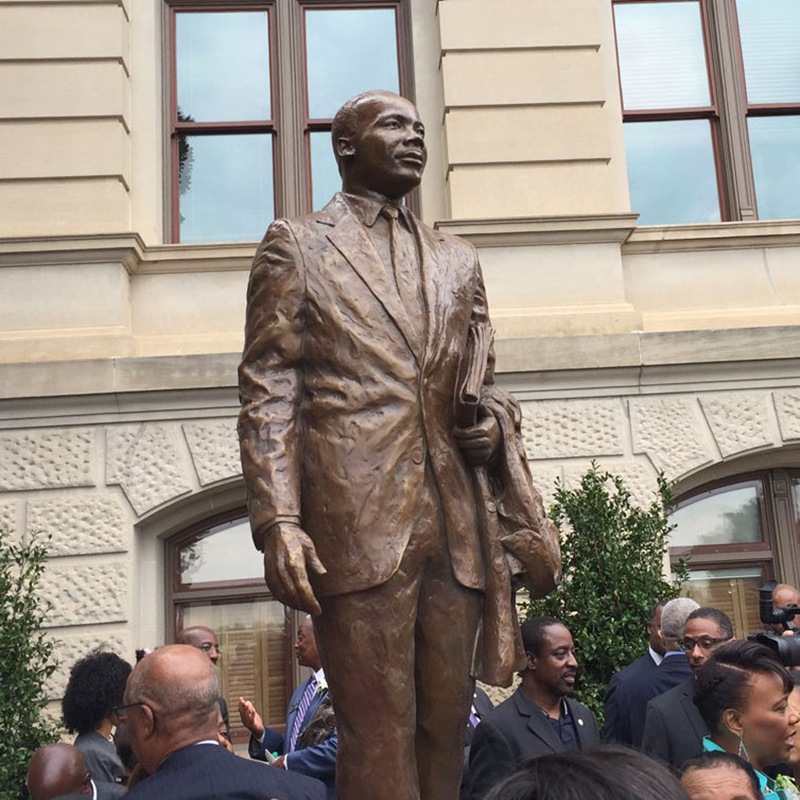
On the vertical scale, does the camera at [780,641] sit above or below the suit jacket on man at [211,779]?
above

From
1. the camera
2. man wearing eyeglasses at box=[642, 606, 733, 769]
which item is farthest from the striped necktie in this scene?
the camera

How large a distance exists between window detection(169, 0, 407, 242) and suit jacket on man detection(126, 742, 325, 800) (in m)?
7.72

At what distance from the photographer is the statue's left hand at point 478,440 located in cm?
407

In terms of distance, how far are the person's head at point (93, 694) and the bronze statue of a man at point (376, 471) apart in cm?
276

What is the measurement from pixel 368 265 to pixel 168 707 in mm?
1541

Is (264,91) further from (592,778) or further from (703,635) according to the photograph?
(592,778)

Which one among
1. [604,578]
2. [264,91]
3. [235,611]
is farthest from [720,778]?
[264,91]

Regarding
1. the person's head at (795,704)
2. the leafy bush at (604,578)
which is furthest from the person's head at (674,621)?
the person's head at (795,704)

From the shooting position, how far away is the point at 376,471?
3904mm

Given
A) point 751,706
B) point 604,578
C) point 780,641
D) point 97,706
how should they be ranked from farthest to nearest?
point 604,578, point 97,706, point 780,641, point 751,706

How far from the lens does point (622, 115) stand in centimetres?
1109

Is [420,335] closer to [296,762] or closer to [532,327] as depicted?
[296,762]

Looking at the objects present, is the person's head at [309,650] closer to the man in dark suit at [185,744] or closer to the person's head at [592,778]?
the man in dark suit at [185,744]

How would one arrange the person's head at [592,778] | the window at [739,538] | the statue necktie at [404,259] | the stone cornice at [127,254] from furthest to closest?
1. the window at [739,538]
2. the stone cornice at [127,254]
3. the statue necktie at [404,259]
4. the person's head at [592,778]
